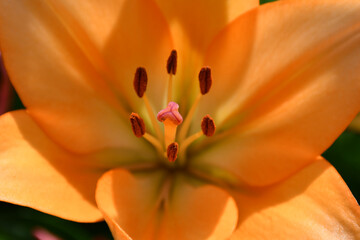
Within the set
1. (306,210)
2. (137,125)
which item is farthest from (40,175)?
(306,210)

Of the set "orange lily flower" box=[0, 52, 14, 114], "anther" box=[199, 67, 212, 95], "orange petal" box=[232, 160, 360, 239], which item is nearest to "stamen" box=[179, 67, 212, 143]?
"anther" box=[199, 67, 212, 95]

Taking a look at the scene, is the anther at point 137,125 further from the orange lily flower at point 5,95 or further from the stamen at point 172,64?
the orange lily flower at point 5,95

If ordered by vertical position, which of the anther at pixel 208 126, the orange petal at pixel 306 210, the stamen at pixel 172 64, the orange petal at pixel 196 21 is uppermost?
the orange petal at pixel 196 21

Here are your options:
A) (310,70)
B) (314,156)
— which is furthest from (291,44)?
(314,156)

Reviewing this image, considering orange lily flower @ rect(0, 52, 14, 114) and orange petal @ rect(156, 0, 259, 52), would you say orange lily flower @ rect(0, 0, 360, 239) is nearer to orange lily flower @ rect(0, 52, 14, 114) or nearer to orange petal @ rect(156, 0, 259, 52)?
orange petal @ rect(156, 0, 259, 52)

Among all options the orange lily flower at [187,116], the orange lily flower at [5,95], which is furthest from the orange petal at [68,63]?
the orange lily flower at [5,95]

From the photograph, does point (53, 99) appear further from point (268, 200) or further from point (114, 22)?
point (268, 200)
